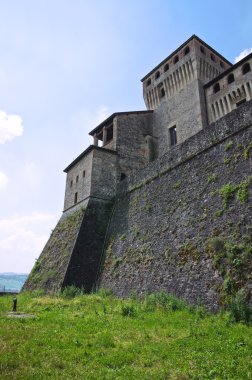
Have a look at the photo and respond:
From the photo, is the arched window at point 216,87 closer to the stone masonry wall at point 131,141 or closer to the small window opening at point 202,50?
the small window opening at point 202,50

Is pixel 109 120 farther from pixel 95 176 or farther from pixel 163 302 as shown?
pixel 163 302

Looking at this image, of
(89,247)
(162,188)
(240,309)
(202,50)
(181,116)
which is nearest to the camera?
(240,309)

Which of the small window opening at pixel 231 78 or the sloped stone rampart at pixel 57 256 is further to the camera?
the small window opening at pixel 231 78

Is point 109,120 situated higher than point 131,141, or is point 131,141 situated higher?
point 109,120

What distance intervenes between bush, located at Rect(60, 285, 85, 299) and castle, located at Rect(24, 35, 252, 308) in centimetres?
71

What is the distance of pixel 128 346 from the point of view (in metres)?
6.08

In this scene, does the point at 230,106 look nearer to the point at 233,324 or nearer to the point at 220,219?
the point at 220,219

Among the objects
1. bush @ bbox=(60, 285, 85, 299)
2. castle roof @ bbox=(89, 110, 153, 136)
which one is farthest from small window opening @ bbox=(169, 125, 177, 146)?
bush @ bbox=(60, 285, 85, 299)

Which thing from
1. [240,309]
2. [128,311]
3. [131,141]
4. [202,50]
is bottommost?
[128,311]

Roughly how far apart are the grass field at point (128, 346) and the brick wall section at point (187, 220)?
150 cm

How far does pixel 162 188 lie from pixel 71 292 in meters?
6.93

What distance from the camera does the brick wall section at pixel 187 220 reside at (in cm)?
966

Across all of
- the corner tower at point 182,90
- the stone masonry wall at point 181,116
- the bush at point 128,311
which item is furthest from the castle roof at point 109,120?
the bush at point 128,311

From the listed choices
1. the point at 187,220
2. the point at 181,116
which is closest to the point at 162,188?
the point at 187,220
